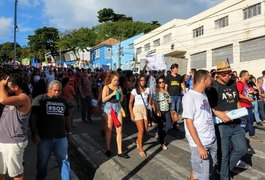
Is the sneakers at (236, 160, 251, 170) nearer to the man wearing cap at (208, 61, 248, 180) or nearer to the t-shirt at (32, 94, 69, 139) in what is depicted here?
the man wearing cap at (208, 61, 248, 180)

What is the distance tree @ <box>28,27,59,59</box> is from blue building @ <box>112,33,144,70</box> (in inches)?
1123

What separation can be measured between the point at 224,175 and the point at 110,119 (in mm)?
2850

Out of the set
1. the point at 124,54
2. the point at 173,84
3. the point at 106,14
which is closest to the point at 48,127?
the point at 173,84

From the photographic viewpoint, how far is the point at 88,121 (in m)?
12.9

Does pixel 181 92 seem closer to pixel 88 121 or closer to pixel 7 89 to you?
pixel 88 121

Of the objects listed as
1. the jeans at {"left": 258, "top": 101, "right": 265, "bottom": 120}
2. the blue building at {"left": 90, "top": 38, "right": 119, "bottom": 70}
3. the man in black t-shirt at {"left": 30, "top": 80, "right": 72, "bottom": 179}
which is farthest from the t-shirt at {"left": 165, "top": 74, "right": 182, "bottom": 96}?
the blue building at {"left": 90, "top": 38, "right": 119, "bottom": 70}

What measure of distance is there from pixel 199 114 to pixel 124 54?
179 feet

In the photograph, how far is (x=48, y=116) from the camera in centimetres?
514

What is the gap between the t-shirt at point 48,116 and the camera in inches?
202

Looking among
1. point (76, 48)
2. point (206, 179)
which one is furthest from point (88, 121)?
point (76, 48)

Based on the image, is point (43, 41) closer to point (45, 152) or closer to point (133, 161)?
point (133, 161)

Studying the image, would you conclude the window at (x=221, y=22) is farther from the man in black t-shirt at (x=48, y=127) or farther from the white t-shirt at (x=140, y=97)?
the man in black t-shirt at (x=48, y=127)

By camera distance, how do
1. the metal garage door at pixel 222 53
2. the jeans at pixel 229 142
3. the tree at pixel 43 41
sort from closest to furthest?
the jeans at pixel 229 142 → the metal garage door at pixel 222 53 → the tree at pixel 43 41

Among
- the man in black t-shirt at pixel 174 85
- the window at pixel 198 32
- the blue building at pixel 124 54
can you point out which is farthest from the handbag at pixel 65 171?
the blue building at pixel 124 54
